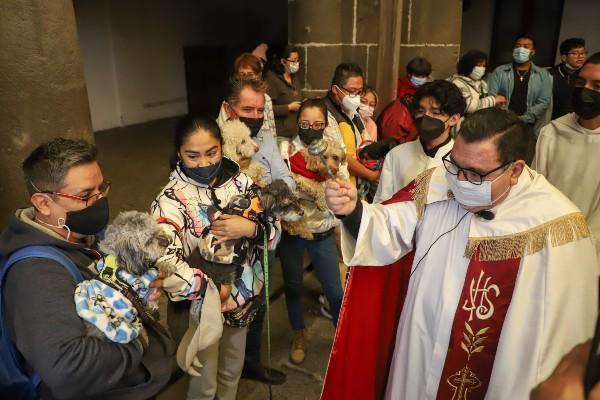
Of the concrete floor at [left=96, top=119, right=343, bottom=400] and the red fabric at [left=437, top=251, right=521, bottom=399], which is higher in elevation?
the red fabric at [left=437, top=251, right=521, bottom=399]

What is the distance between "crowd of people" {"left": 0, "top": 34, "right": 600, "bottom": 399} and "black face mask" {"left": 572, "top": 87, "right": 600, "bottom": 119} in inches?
0.5

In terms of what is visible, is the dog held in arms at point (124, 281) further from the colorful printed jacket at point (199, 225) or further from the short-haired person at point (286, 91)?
the short-haired person at point (286, 91)

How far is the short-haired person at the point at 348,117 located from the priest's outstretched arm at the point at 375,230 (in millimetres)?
1273

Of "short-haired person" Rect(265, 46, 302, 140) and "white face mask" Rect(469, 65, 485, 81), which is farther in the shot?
"white face mask" Rect(469, 65, 485, 81)

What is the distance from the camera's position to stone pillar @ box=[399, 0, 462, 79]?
19.3 ft

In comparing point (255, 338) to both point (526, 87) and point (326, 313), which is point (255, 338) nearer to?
point (326, 313)

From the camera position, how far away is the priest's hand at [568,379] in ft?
4.68

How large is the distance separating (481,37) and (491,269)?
999 centimetres

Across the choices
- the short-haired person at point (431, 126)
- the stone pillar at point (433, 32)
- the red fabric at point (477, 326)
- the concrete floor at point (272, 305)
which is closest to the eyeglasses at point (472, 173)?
the red fabric at point (477, 326)

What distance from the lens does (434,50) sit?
5.98 meters

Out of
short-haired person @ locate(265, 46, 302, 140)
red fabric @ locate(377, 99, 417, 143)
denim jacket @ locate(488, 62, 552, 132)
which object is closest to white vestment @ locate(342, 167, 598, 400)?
red fabric @ locate(377, 99, 417, 143)

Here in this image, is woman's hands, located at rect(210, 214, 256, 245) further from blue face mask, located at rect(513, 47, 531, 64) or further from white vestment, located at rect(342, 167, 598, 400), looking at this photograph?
blue face mask, located at rect(513, 47, 531, 64)

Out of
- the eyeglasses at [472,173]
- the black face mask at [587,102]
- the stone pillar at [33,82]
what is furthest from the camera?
the black face mask at [587,102]

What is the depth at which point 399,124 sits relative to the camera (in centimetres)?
400
